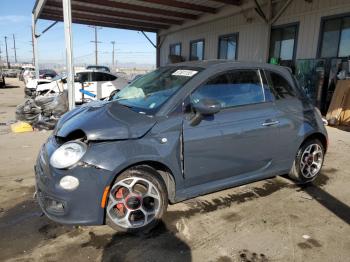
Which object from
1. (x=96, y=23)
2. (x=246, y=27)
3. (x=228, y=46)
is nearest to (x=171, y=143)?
(x=246, y=27)

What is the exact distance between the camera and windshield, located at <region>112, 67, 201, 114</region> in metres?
3.29

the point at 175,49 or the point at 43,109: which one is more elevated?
the point at 175,49

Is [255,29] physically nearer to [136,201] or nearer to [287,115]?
[287,115]

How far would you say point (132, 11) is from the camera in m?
15.5

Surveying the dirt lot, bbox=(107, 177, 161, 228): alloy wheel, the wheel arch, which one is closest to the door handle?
the wheel arch

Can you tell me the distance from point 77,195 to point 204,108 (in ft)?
4.78

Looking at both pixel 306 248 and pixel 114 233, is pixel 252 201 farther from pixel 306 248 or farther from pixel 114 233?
pixel 114 233

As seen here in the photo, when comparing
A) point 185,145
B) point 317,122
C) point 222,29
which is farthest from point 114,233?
point 222,29

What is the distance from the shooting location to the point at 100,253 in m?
2.70

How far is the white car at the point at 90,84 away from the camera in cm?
1248

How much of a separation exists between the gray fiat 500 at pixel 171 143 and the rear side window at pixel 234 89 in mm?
12

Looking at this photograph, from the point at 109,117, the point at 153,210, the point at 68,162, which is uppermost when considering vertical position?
the point at 109,117

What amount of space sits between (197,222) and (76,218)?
4.14 feet

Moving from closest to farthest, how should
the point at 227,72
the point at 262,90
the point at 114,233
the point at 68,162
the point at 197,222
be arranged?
the point at 68,162 → the point at 114,233 → the point at 197,222 → the point at 227,72 → the point at 262,90
